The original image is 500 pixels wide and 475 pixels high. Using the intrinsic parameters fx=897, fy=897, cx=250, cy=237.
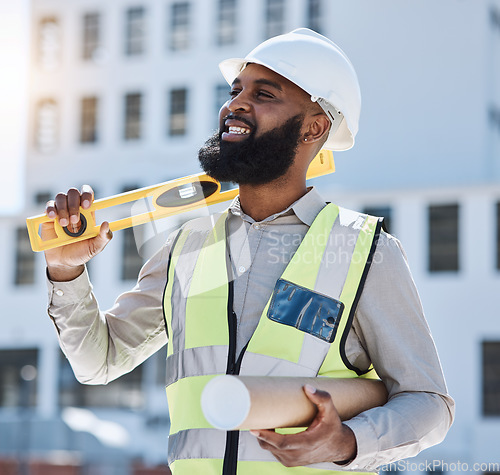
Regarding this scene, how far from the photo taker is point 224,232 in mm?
2797

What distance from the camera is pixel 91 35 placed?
34750mm

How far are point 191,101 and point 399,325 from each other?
99.2 feet

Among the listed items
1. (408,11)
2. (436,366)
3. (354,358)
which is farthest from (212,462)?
(408,11)

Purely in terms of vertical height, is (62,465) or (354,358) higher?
(354,358)

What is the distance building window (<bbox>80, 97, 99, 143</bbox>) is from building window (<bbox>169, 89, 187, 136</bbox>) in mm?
3306

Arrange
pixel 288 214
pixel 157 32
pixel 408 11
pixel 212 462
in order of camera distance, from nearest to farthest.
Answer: pixel 212 462
pixel 288 214
pixel 408 11
pixel 157 32

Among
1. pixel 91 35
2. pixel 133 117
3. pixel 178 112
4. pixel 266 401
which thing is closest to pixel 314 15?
pixel 178 112

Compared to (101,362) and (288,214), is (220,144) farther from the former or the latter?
(101,362)

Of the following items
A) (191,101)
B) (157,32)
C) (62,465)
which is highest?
(157,32)

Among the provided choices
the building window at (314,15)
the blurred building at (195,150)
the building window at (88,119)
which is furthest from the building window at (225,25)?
the building window at (88,119)

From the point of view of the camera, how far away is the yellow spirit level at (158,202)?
2.68 m

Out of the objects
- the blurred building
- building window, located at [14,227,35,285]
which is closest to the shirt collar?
the blurred building

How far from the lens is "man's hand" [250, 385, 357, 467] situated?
207cm

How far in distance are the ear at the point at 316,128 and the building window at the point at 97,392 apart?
90.3ft
